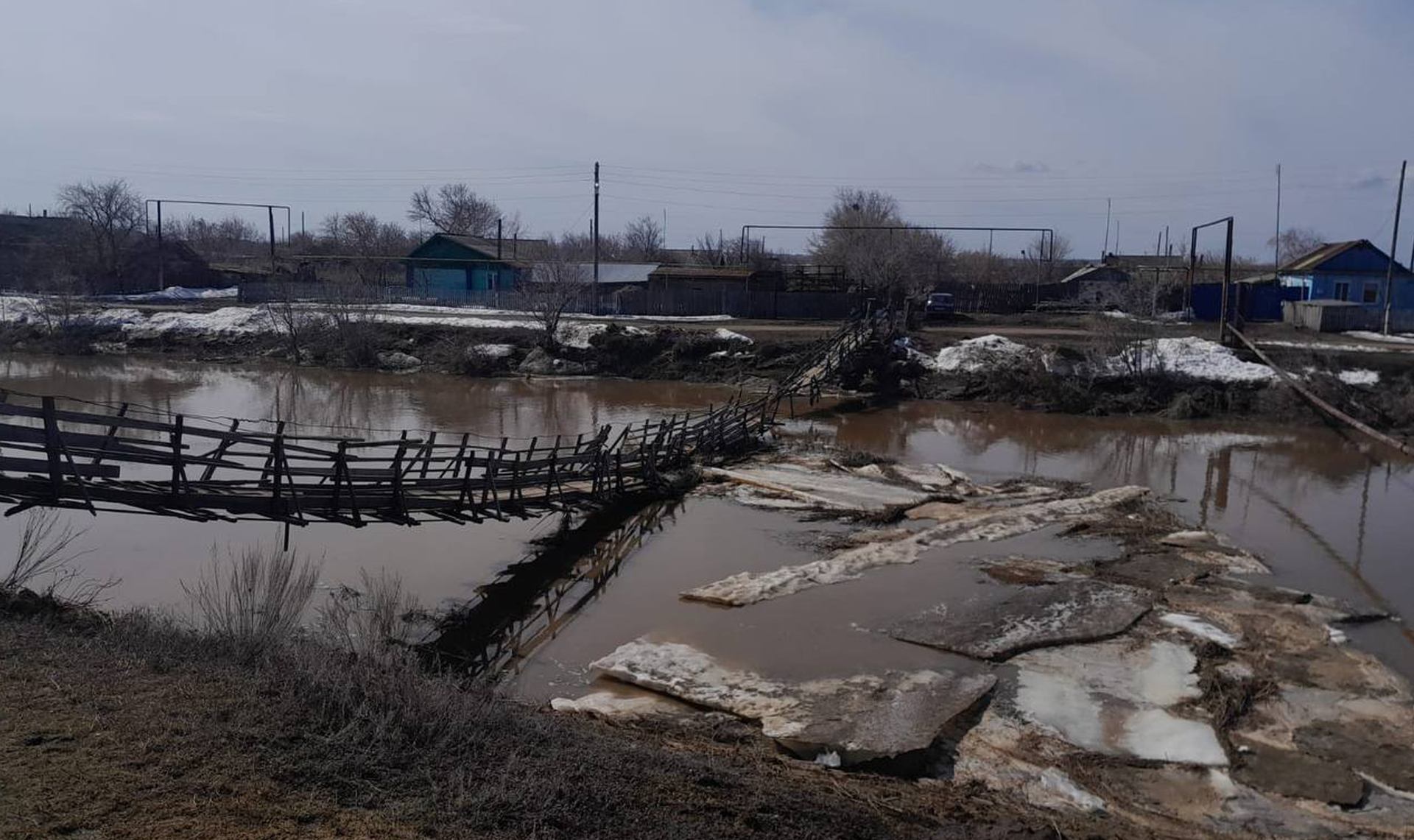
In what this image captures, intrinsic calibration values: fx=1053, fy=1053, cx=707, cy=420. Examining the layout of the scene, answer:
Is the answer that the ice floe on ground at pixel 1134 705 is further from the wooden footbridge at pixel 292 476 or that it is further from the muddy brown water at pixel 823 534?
the wooden footbridge at pixel 292 476

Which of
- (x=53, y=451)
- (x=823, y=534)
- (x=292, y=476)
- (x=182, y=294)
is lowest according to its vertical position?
(x=823, y=534)

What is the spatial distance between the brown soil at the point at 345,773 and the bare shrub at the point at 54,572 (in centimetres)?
270

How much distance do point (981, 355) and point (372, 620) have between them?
34.3 meters

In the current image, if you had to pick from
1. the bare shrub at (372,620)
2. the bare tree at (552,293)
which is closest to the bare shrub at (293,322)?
the bare tree at (552,293)

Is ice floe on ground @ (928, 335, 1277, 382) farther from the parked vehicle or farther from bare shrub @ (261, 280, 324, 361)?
bare shrub @ (261, 280, 324, 361)

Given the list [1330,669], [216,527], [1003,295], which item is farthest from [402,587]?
[1003,295]

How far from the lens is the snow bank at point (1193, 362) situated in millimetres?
38594

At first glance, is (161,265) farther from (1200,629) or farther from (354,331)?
(1200,629)

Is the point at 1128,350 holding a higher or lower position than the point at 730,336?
higher

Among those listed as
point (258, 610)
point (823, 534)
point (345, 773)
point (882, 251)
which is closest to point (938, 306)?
point (882, 251)

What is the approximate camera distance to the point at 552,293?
4969 centimetres

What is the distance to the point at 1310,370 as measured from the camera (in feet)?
123

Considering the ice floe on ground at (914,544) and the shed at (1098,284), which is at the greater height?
the shed at (1098,284)

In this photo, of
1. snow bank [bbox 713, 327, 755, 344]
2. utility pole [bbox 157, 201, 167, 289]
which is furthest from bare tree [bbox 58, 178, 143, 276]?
snow bank [bbox 713, 327, 755, 344]
